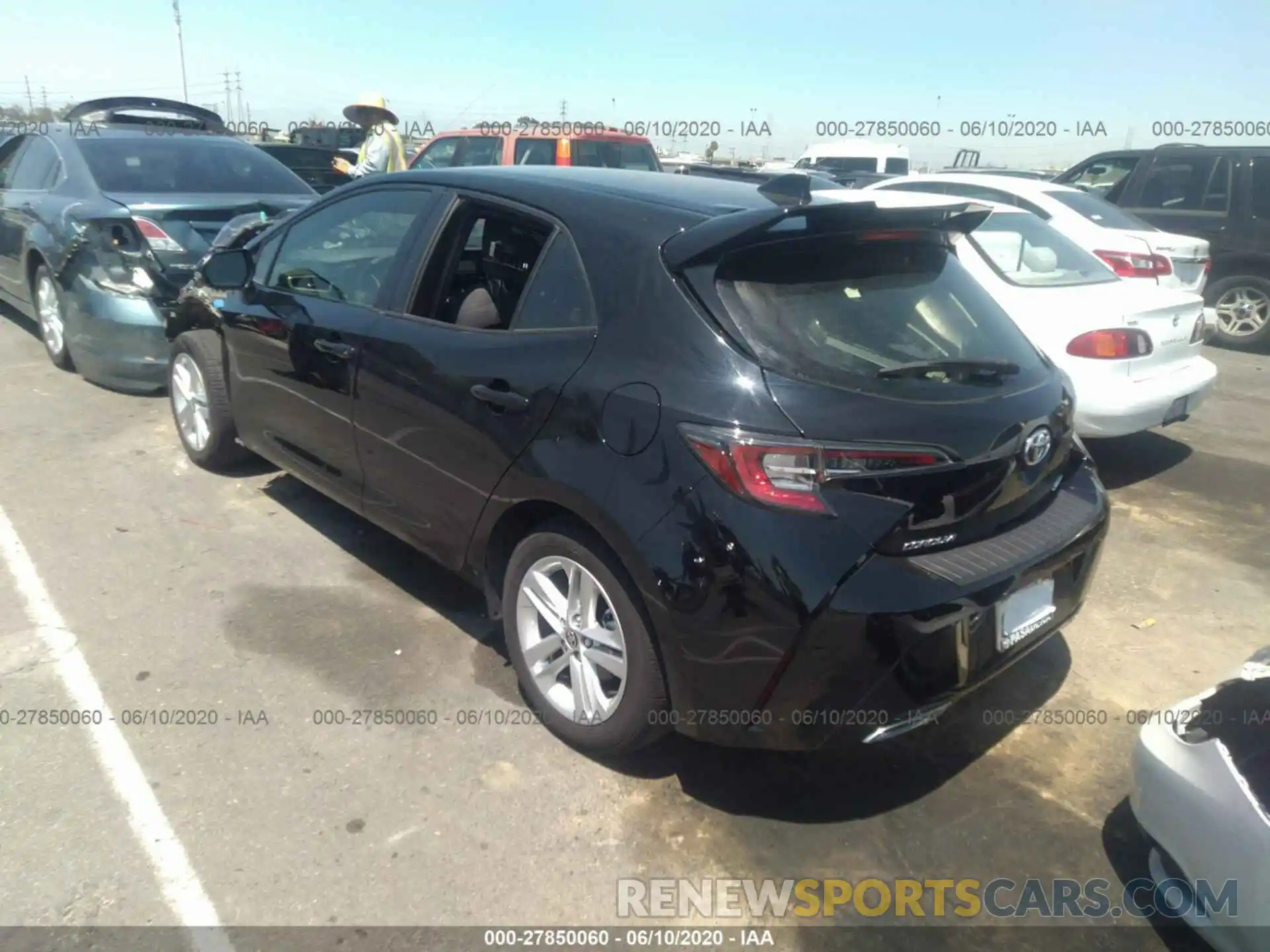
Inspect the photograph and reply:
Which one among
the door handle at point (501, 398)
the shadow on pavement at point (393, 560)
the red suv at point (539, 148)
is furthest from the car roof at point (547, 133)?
the door handle at point (501, 398)

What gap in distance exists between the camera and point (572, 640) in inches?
115

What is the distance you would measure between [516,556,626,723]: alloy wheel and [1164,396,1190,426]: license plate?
390 centimetres

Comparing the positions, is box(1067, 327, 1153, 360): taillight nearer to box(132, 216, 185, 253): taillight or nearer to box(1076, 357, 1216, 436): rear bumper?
box(1076, 357, 1216, 436): rear bumper

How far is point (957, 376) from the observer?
2.70 metres

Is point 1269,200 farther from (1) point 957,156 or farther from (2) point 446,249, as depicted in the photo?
(2) point 446,249

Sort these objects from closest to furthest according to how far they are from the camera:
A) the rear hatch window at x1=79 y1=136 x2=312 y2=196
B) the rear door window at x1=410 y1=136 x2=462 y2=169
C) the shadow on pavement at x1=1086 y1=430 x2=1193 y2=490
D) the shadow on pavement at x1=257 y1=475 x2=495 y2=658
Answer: the shadow on pavement at x1=257 y1=475 x2=495 y2=658 < the shadow on pavement at x1=1086 y1=430 x2=1193 y2=490 < the rear hatch window at x1=79 y1=136 x2=312 y2=196 < the rear door window at x1=410 y1=136 x2=462 y2=169

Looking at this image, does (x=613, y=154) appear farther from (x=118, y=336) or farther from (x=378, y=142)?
(x=118, y=336)

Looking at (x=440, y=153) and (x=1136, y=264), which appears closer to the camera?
(x=1136, y=264)

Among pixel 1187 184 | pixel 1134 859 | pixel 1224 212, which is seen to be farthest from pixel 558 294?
pixel 1187 184

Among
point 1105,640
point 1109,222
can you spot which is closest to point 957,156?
point 1109,222

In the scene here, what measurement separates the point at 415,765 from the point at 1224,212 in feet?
33.0

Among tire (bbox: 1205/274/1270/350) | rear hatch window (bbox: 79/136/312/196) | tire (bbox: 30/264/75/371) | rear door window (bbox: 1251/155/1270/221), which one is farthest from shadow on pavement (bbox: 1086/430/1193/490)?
tire (bbox: 30/264/75/371)

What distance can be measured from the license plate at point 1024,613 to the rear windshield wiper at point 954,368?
0.62m

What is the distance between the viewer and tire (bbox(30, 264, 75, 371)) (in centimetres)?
655
